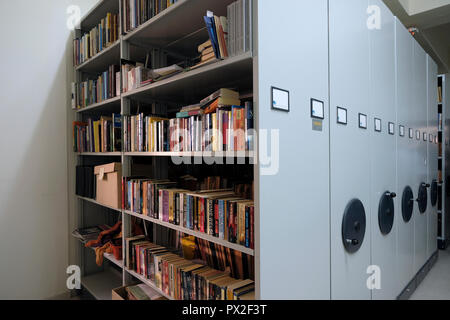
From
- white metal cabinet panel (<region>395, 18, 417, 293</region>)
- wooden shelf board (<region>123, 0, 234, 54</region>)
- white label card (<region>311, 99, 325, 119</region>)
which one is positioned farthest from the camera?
white metal cabinet panel (<region>395, 18, 417, 293</region>)

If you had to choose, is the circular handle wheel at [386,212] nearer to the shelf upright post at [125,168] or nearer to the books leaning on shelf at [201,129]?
the books leaning on shelf at [201,129]

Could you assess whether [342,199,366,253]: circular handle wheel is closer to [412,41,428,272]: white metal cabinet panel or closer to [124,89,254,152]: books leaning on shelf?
[124,89,254,152]: books leaning on shelf

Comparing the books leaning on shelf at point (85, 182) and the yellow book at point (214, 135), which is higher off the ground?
the yellow book at point (214, 135)

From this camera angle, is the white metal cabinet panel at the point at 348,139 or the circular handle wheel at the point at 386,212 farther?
the circular handle wheel at the point at 386,212

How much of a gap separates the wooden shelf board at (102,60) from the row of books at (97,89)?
144mm

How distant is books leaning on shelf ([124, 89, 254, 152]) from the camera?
3.92 feet

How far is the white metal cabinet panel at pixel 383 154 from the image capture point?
1880mm

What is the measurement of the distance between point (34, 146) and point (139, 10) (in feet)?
5.26

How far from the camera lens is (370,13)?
1.83 meters

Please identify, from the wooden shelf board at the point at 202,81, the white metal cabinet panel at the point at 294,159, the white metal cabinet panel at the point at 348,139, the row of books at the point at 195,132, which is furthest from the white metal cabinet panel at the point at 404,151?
the row of books at the point at 195,132

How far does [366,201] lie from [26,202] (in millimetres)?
2823

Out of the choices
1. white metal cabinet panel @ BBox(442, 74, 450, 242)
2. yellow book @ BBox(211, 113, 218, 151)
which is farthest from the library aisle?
white metal cabinet panel @ BBox(442, 74, 450, 242)

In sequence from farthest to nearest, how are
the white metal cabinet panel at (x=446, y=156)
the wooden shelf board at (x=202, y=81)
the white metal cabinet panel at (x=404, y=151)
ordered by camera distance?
the white metal cabinet panel at (x=446, y=156), the white metal cabinet panel at (x=404, y=151), the wooden shelf board at (x=202, y=81)
